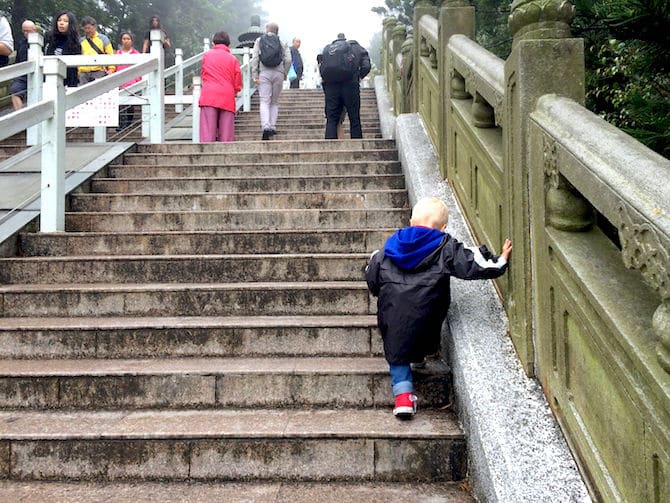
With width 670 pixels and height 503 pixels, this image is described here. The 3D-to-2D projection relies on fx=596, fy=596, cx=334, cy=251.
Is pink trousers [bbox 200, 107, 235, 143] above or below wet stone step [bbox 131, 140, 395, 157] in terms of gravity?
above

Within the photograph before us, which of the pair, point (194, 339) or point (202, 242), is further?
point (202, 242)

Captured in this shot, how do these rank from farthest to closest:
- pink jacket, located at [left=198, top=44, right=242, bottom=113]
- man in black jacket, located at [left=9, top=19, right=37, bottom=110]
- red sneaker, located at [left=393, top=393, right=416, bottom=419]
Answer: man in black jacket, located at [left=9, top=19, right=37, bottom=110], pink jacket, located at [left=198, top=44, right=242, bottom=113], red sneaker, located at [left=393, top=393, right=416, bottom=419]

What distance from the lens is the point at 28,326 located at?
11.4ft

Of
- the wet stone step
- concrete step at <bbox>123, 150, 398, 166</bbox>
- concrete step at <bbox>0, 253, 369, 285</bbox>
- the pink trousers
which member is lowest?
concrete step at <bbox>0, 253, 369, 285</bbox>

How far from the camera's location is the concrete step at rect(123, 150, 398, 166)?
6.08 m

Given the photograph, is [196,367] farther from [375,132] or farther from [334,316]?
[375,132]

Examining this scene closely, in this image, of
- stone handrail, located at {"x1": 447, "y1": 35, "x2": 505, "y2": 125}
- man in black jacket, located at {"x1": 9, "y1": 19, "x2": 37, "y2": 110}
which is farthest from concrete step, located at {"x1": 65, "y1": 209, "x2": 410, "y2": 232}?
man in black jacket, located at {"x1": 9, "y1": 19, "x2": 37, "y2": 110}

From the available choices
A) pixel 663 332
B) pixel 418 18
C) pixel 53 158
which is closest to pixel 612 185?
pixel 663 332

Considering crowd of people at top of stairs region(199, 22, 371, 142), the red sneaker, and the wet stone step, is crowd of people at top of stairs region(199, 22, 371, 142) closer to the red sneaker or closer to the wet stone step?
the wet stone step

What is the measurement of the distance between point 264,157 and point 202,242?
1914 millimetres

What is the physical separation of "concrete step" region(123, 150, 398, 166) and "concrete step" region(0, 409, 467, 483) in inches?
146

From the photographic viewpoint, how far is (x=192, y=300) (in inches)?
146

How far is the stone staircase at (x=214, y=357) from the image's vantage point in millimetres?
2629

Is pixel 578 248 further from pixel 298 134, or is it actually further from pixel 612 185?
pixel 298 134
